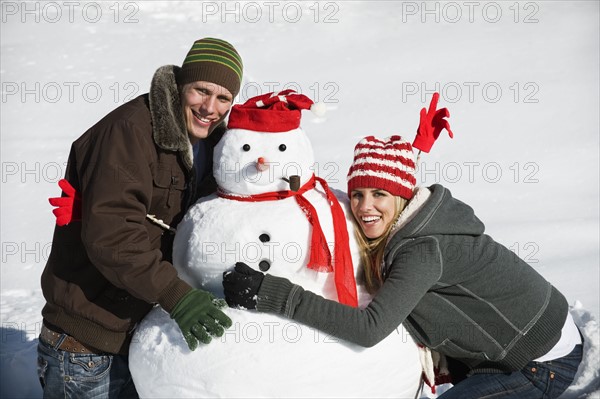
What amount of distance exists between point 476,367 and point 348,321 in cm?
75

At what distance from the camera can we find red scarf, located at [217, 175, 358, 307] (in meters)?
2.21

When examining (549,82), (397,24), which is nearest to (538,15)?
(397,24)

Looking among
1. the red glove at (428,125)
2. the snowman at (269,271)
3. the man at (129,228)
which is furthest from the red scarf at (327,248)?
the red glove at (428,125)

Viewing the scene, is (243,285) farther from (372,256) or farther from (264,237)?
(372,256)

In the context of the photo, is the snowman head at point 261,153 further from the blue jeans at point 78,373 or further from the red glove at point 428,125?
the blue jeans at point 78,373

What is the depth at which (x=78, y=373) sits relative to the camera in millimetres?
2447

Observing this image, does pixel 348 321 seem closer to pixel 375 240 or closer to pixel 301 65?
pixel 375 240

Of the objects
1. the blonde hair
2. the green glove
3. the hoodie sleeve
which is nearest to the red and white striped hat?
the blonde hair

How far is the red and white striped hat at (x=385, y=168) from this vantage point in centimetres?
242

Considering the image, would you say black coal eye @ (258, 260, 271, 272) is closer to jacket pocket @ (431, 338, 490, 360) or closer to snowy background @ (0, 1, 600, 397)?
→ jacket pocket @ (431, 338, 490, 360)

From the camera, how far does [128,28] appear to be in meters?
10.8

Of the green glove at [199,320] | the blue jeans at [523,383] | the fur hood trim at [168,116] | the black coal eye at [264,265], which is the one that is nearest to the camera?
the green glove at [199,320]

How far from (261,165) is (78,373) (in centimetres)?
94

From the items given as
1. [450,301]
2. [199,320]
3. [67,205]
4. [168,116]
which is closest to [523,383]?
[450,301]
